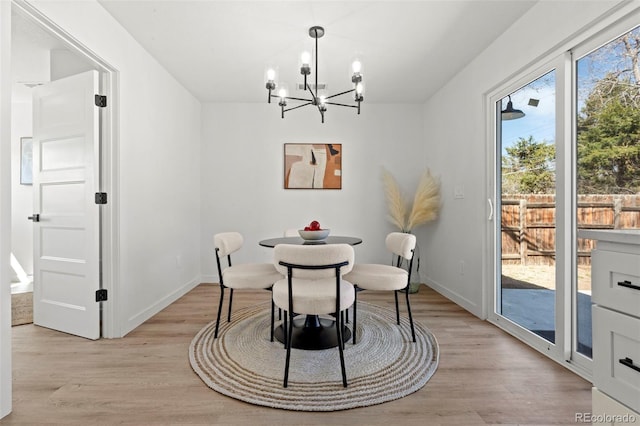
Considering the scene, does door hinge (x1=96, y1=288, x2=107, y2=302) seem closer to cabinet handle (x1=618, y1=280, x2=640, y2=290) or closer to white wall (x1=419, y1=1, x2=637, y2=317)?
cabinet handle (x1=618, y1=280, x2=640, y2=290)

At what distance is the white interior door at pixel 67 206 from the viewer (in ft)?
7.75

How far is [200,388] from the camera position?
1745 millimetres

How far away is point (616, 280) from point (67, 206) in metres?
3.36

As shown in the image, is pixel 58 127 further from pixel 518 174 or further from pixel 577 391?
pixel 577 391

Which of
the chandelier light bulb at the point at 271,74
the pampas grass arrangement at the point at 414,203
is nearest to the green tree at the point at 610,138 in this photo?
the pampas grass arrangement at the point at 414,203

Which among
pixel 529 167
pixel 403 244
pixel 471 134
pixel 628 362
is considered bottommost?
pixel 628 362

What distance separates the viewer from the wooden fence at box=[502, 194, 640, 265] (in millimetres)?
1690

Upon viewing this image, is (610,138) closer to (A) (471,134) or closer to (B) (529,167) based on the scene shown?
(B) (529,167)

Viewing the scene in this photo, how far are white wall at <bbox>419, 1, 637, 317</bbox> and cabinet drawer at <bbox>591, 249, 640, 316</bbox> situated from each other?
1.50m

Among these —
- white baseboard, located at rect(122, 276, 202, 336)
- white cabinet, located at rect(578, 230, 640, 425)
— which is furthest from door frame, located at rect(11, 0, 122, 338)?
white cabinet, located at rect(578, 230, 640, 425)

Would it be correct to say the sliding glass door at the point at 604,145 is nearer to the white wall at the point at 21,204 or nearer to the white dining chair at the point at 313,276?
the white dining chair at the point at 313,276

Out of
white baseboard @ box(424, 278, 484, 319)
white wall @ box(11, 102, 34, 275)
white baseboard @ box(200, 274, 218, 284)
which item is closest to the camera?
white baseboard @ box(424, 278, 484, 319)

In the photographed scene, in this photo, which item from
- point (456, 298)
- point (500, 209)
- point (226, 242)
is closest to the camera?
point (226, 242)

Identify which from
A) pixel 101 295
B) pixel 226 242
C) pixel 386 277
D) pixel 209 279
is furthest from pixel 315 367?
pixel 209 279
